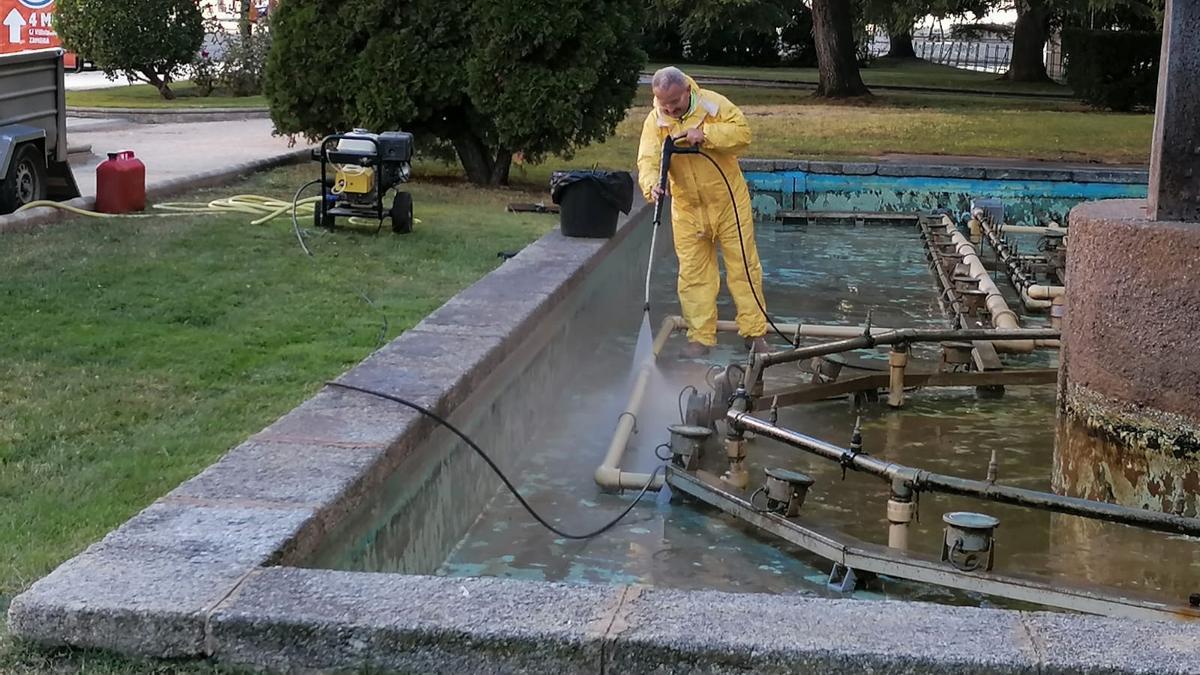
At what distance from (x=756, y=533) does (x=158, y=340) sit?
2.97 m

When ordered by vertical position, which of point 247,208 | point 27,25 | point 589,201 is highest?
point 27,25

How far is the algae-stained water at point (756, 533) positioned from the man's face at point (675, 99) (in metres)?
1.41

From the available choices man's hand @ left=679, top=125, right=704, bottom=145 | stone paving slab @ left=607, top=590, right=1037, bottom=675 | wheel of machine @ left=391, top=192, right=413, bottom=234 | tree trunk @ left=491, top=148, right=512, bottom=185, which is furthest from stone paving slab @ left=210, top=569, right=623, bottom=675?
tree trunk @ left=491, top=148, right=512, bottom=185

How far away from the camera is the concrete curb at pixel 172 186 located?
9906 mm

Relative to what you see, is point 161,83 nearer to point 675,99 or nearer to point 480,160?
point 480,160

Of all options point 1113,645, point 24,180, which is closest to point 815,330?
point 1113,645

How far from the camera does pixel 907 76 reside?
43906 millimetres

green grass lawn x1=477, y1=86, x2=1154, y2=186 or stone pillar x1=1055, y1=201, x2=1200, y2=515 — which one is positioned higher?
green grass lawn x1=477, y1=86, x2=1154, y2=186

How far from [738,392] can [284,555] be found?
2.63 m

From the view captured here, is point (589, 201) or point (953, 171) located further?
point (953, 171)

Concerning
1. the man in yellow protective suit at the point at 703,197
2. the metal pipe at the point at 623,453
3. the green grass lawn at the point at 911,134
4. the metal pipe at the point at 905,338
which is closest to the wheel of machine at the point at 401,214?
the man in yellow protective suit at the point at 703,197

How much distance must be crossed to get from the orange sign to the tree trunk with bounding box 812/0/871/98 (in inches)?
598

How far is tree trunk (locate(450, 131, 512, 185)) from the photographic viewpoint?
13975mm

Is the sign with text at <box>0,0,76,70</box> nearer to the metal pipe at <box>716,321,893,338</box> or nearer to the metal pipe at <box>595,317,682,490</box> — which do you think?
the metal pipe at <box>716,321,893,338</box>
